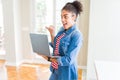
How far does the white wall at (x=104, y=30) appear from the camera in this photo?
300cm

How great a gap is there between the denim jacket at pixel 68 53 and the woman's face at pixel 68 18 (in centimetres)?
5

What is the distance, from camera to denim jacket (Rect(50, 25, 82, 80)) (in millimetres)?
1527

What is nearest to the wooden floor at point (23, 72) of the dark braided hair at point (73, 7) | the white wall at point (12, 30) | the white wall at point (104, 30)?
the white wall at point (12, 30)

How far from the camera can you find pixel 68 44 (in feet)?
5.12

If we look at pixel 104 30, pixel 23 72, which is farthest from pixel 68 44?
pixel 23 72

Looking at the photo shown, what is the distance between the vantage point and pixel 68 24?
158 centimetres

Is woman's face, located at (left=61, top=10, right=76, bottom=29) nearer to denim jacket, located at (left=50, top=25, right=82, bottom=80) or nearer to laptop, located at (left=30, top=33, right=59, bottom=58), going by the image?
denim jacket, located at (left=50, top=25, right=82, bottom=80)

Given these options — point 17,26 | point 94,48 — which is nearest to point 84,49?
point 94,48

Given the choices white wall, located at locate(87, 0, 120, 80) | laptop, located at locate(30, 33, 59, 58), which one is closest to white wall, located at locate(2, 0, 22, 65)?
white wall, located at locate(87, 0, 120, 80)

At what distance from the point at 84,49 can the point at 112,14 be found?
1.33 m

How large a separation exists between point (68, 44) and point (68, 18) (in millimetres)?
235

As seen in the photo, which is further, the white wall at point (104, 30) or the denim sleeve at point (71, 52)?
the white wall at point (104, 30)

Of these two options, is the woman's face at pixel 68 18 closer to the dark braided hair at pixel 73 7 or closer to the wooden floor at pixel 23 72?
the dark braided hair at pixel 73 7

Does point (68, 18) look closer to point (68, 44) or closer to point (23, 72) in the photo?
point (68, 44)
